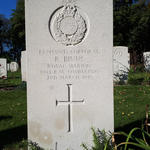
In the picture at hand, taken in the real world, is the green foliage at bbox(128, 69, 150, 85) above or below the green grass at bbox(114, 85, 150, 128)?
above

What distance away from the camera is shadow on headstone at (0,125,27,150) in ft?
10.1

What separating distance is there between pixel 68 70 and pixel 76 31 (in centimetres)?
56

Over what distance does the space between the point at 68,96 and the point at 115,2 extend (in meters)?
25.1

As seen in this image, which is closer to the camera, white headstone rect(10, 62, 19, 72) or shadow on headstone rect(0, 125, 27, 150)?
shadow on headstone rect(0, 125, 27, 150)

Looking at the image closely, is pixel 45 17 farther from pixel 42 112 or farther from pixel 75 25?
pixel 42 112

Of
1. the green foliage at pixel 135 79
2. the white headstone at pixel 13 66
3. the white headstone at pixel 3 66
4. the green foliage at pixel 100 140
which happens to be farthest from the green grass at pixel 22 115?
the white headstone at pixel 13 66

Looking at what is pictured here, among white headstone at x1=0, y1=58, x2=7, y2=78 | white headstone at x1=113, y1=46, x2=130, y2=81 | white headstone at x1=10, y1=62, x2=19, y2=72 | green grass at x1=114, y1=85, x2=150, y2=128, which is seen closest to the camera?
green grass at x1=114, y1=85, x2=150, y2=128

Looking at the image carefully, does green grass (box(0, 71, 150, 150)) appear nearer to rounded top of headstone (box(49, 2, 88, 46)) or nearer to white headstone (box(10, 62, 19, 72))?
rounded top of headstone (box(49, 2, 88, 46))

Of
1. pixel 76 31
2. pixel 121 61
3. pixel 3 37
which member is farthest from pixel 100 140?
pixel 3 37

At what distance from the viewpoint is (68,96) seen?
2.53 m

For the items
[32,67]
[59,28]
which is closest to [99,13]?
[59,28]

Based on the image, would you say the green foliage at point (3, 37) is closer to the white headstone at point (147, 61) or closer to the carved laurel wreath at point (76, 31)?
the white headstone at point (147, 61)

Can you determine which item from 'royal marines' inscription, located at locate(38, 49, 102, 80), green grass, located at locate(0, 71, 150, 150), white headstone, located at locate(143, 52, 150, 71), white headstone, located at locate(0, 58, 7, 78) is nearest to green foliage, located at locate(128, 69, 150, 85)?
white headstone, located at locate(143, 52, 150, 71)

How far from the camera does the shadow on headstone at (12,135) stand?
3.06 metres
